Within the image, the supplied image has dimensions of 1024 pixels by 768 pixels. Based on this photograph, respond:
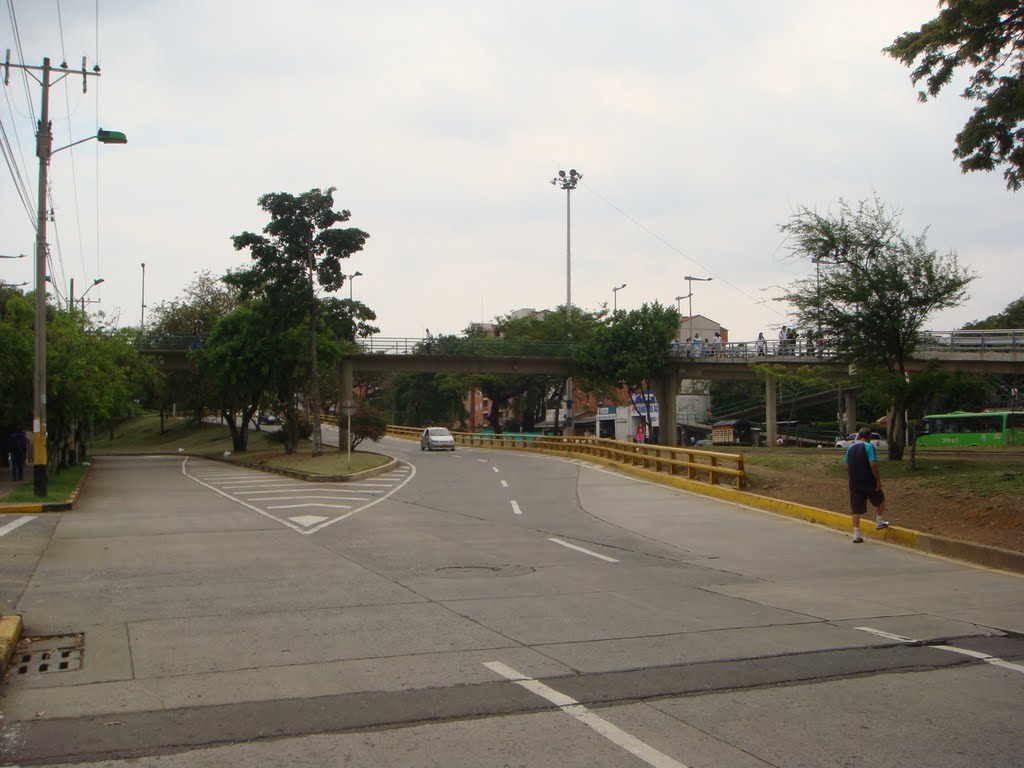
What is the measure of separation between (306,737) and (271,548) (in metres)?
8.96

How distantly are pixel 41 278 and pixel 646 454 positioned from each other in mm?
17785

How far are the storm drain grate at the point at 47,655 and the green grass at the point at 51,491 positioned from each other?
47.3 ft

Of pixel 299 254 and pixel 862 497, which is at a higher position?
pixel 299 254

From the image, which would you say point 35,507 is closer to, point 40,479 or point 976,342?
point 40,479

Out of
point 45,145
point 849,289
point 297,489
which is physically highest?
point 45,145

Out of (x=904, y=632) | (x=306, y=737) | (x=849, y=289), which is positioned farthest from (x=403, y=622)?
(x=849, y=289)

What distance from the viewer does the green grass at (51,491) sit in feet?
69.7

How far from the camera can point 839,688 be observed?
6.50 meters

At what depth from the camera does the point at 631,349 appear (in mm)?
58750

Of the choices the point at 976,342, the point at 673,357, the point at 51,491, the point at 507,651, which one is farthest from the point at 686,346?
the point at 507,651

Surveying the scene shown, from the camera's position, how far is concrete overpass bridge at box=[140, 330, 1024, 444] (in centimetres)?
4816

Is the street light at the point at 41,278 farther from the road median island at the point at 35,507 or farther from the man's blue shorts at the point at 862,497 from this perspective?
the man's blue shorts at the point at 862,497

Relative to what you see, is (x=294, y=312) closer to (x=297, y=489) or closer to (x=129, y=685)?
(x=297, y=489)

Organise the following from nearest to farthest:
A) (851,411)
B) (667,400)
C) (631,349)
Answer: (631,349)
(667,400)
(851,411)
